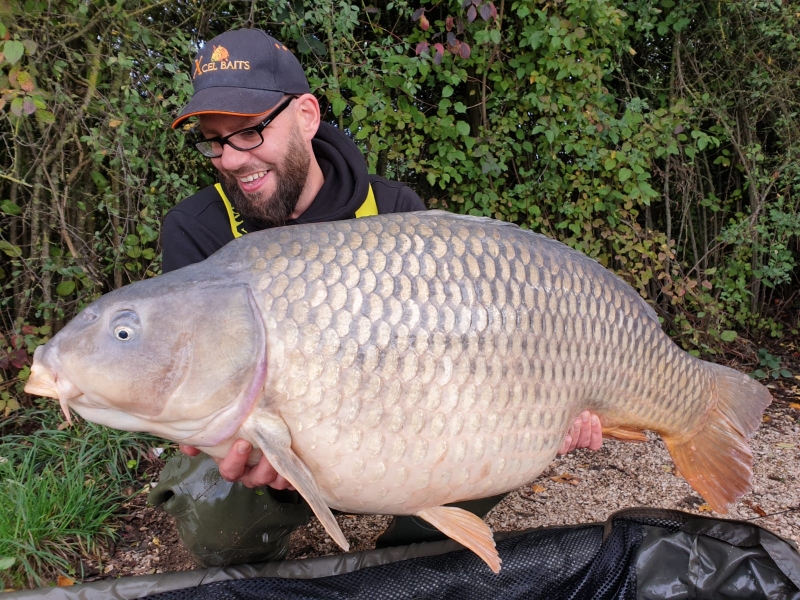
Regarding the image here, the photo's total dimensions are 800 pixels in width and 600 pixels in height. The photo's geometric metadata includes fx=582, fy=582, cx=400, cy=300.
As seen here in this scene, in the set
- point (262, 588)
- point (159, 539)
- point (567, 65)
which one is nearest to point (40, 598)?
point (262, 588)

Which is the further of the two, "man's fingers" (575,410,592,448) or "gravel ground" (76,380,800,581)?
"gravel ground" (76,380,800,581)

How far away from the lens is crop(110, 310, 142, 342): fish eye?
0.91 meters

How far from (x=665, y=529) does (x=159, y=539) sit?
4.80ft

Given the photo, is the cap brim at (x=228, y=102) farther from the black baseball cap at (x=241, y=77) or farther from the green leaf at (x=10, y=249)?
the green leaf at (x=10, y=249)

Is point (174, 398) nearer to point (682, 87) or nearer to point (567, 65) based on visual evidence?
point (567, 65)

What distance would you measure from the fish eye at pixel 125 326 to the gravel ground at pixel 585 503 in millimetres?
1064

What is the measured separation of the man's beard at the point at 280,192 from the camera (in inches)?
59.9

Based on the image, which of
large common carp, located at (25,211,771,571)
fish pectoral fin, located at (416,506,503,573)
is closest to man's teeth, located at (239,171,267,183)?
large common carp, located at (25,211,771,571)

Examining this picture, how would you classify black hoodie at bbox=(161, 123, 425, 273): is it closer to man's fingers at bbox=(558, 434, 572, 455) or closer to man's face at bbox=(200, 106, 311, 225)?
man's face at bbox=(200, 106, 311, 225)

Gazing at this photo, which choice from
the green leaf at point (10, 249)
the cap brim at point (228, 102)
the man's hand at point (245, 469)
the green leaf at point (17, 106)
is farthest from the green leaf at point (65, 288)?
the man's hand at point (245, 469)

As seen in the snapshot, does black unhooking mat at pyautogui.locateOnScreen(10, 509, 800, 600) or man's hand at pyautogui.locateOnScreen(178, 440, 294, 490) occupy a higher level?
man's hand at pyautogui.locateOnScreen(178, 440, 294, 490)

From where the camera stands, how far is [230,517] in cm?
147

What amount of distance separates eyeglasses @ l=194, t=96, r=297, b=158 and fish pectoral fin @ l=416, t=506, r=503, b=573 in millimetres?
961

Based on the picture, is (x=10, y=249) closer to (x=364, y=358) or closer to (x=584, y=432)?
(x=364, y=358)
